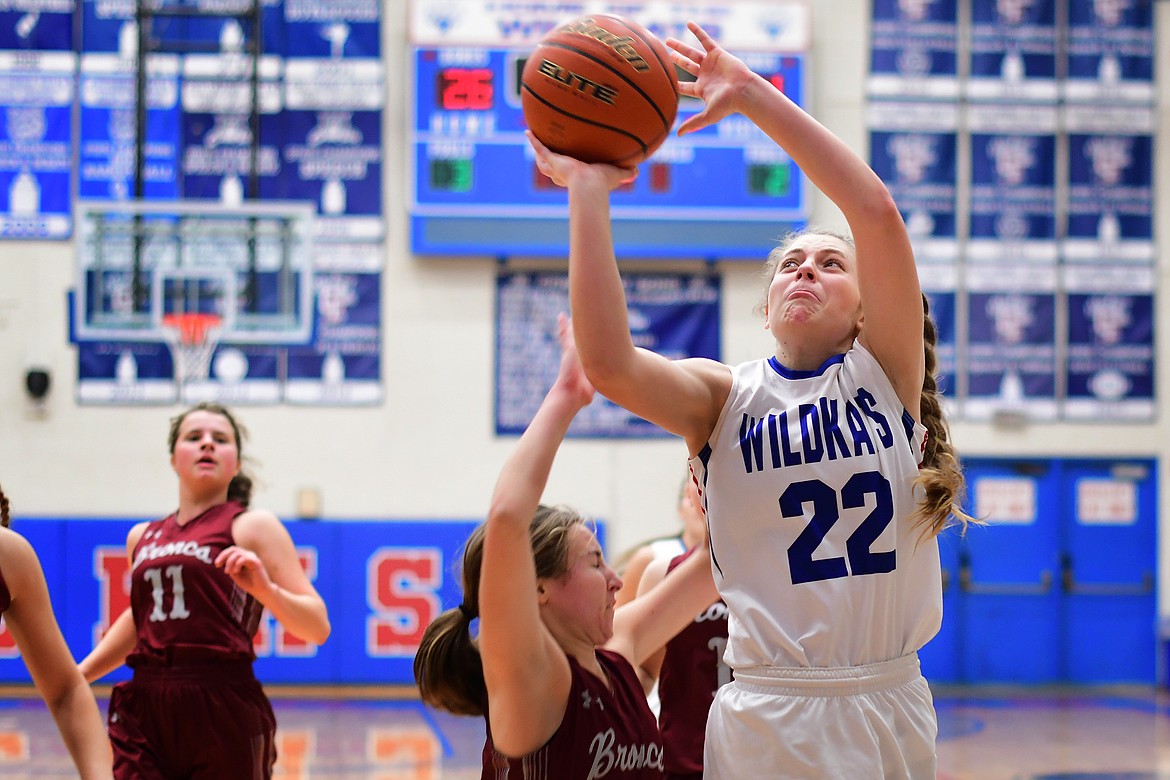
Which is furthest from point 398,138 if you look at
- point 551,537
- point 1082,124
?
point 551,537

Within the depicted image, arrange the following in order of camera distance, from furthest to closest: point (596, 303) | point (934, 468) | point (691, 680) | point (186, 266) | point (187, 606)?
point (186, 266) → point (187, 606) → point (691, 680) → point (934, 468) → point (596, 303)

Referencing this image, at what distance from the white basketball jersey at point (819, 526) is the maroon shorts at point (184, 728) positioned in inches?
90.1

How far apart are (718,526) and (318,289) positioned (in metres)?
7.79

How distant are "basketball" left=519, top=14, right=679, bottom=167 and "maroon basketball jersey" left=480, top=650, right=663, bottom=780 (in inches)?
35.8

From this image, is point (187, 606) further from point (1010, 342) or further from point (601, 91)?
point (1010, 342)

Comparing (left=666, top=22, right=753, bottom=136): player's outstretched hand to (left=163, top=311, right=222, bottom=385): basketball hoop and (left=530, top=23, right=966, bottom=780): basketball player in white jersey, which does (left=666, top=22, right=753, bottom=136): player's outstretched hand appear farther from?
(left=163, top=311, right=222, bottom=385): basketball hoop

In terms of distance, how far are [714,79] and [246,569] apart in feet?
7.20

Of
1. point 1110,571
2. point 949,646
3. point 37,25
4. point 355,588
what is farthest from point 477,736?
point 37,25

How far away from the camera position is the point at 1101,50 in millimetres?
9836

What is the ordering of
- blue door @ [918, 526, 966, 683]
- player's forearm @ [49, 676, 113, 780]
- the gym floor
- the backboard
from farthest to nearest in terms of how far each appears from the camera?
blue door @ [918, 526, 966, 683] < the backboard < the gym floor < player's forearm @ [49, 676, 113, 780]

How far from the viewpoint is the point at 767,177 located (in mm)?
9062

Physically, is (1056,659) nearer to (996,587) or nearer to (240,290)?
(996,587)

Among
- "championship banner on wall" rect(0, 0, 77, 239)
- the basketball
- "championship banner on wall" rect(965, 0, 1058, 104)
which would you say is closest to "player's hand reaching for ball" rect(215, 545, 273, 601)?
the basketball

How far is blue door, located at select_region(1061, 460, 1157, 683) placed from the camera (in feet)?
31.9
